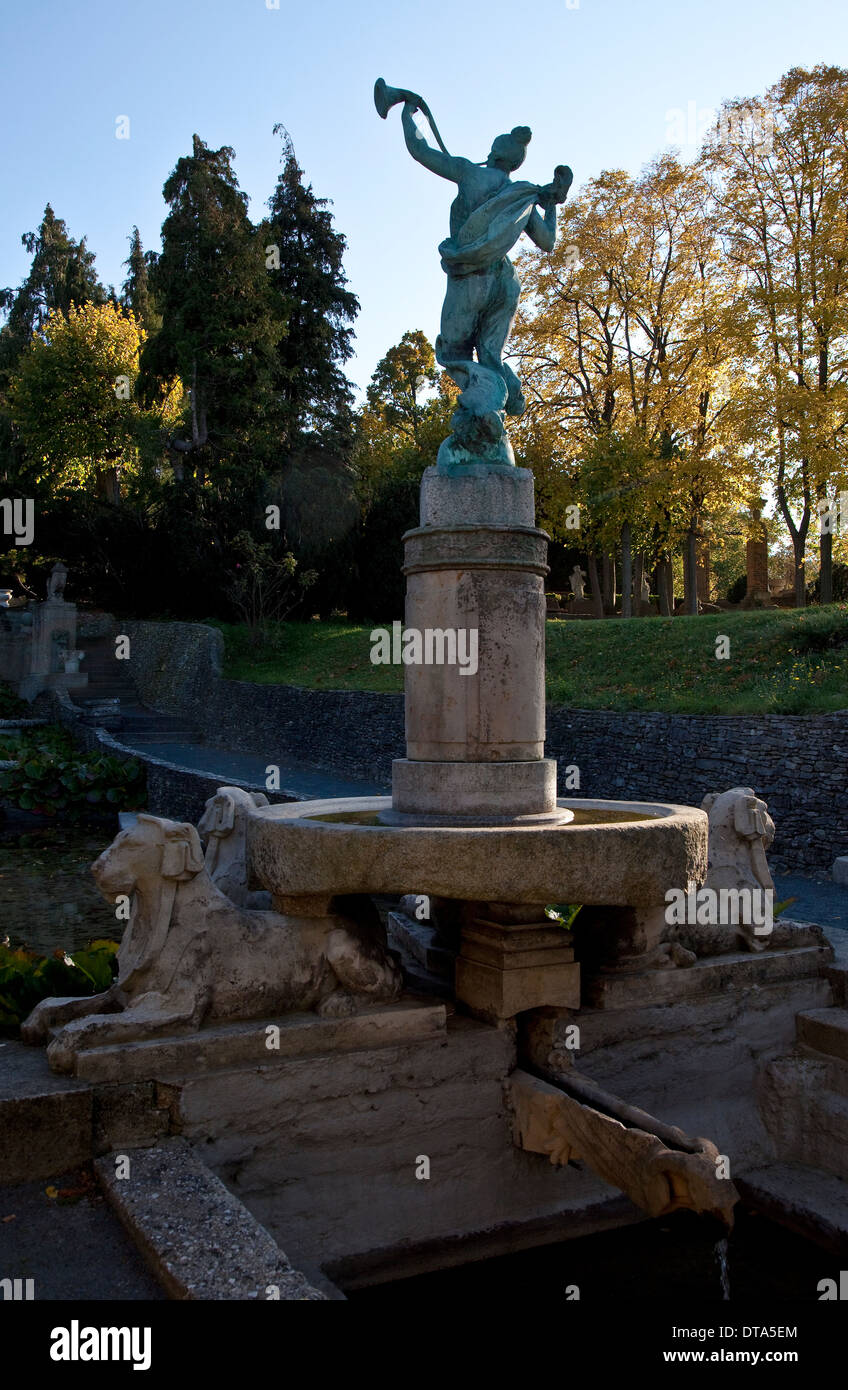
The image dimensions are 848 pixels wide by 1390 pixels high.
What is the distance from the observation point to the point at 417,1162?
5.06 m

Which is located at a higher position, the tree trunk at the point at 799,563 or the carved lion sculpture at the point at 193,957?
the tree trunk at the point at 799,563

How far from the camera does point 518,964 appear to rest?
17.3 feet

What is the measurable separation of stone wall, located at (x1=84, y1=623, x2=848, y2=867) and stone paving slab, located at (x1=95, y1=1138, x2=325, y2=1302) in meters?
10.9

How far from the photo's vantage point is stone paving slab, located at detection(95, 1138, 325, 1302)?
3279 mm

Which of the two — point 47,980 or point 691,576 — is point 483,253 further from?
point 691,576

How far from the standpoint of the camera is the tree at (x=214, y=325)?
32.2 meters

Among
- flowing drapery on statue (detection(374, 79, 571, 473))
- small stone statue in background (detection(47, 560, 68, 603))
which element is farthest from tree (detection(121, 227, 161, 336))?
flowing drapery on statue (detection(374, 79, 571, 473))

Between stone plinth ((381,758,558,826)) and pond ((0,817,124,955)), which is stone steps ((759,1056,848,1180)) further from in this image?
pond ((0,817,124,955))

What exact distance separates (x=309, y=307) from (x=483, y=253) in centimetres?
3107

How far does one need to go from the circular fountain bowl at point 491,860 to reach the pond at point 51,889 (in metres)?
6.56

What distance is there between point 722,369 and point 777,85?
6314 mm

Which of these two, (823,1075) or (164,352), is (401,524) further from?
(823,1075)

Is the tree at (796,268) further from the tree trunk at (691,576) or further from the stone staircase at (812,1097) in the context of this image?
the stone staircase at (812,1097)

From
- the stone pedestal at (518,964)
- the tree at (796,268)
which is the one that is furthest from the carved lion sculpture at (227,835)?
the tree at (796,268)
